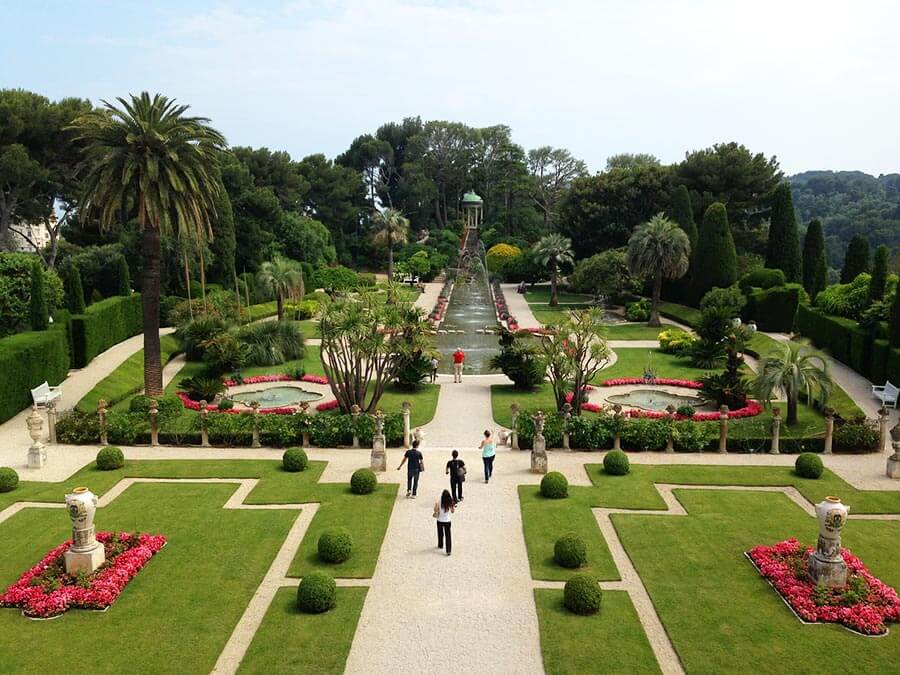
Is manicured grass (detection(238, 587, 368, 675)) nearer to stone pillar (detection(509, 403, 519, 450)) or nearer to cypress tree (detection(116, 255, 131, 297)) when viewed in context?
stone pillar (detection(509, 403, 519, 450))

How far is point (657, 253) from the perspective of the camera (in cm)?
5359

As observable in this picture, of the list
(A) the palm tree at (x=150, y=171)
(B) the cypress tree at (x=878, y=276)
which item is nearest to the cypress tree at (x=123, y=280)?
(A) the palm tree at (x=150, y=171)

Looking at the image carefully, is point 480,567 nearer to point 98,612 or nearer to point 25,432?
point 98,612

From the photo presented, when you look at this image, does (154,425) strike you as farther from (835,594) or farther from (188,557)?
(835,594)

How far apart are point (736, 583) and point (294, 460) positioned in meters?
13.2

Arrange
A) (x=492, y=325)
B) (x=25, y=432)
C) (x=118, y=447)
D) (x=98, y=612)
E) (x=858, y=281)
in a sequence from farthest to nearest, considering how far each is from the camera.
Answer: (x=492, y=325) → (x=858, y=281) → (x=25, y=432) → (x=118, y=447) → (x=98, y=612)

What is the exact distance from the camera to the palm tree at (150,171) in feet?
99.1

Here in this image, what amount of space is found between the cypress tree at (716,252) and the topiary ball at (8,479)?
4693 centimetres

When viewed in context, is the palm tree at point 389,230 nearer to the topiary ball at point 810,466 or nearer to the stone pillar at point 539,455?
the stone pillar at point 539,455

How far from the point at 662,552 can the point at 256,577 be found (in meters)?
9.23

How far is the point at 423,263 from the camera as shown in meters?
88.1

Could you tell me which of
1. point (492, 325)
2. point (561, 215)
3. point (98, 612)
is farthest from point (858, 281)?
point (561, 215)

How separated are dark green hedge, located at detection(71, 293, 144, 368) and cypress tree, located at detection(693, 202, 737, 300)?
3933 cm

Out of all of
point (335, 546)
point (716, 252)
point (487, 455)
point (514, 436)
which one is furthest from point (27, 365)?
point (716, 252)
